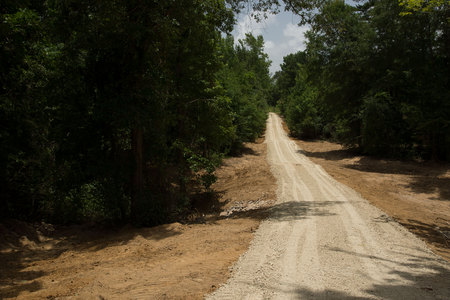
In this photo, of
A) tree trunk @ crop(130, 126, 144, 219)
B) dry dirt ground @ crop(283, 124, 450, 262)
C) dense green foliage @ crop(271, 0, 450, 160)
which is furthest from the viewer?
dense green foliage @ crop(271, 0, 450, 160)

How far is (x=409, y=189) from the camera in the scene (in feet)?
55.5

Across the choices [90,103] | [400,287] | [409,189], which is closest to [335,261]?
[400,287]

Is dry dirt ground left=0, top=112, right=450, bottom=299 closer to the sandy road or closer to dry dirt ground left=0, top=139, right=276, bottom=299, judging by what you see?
dry dirt ground left=0, top=139, right=276, bottom=299

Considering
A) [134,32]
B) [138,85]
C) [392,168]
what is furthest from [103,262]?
[392,168]

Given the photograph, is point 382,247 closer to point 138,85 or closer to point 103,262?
point 103,262

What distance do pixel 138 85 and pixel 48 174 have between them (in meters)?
4.70

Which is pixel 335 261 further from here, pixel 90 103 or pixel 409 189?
pixel 409 189

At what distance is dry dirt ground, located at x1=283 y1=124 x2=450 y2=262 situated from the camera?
30.4ft

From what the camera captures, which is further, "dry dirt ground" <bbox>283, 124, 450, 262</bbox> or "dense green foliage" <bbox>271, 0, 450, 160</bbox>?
"dense green foliage" <bbox>271, 0, 450, 160</bbox>

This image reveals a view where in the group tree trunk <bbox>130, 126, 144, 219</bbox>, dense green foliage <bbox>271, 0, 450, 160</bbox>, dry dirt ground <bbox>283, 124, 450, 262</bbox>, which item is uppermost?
dense green foliage <bbox>271, 0, 450, 160</bbox>

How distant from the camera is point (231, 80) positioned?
28.2 meters

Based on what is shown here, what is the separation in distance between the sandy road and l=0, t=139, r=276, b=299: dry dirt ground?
0.53 metres

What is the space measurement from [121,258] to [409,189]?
1573cm

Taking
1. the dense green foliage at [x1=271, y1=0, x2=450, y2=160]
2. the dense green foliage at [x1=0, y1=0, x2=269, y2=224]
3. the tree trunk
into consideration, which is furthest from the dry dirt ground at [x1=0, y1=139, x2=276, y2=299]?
the dense green foliage at [x1=271, y1=0, x2=450, y2=160]
